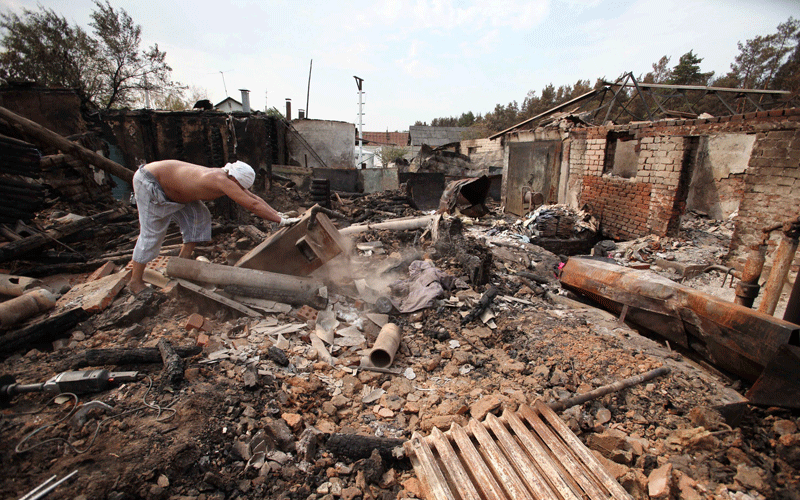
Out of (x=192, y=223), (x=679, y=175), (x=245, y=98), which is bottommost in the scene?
(x=192, y=223)

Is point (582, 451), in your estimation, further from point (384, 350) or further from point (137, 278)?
point (137, 278)

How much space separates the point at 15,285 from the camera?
3.48 metres

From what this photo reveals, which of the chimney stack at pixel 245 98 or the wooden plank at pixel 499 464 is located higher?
the chimney stack at pixel 245 98

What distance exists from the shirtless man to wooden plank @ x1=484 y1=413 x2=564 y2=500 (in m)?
2.84

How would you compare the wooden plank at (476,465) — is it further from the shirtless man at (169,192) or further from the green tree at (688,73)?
the green tree at (688,73)

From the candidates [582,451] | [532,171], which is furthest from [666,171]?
[582,451]

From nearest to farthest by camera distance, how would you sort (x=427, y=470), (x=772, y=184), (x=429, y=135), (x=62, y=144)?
(x=427, y=470) → (x=772, y=184) → (x=62, y=144) → (x=429, y=135)

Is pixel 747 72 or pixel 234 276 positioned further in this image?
pixel 747 72

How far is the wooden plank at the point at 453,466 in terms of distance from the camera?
1.79 metres

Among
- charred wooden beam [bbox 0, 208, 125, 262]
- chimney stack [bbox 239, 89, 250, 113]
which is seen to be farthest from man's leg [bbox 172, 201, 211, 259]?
chimney stack [bbox 239, 89, 250, 113]

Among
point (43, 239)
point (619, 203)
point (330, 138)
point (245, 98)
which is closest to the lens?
point (43, 239)

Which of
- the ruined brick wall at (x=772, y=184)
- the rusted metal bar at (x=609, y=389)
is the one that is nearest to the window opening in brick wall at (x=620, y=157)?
the ruined brick wall at (x=772, y=184)

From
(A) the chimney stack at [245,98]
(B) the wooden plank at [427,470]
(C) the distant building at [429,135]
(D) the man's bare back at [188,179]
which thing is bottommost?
(B) the wooden plank at [427,470]

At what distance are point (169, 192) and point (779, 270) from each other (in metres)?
5.57
